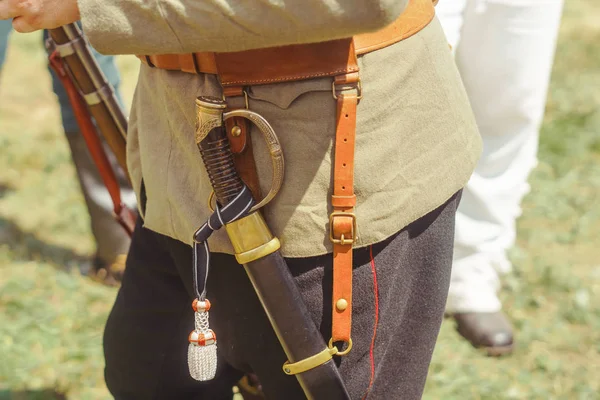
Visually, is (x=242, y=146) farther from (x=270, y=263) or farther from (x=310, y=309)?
(x=310, y=309)

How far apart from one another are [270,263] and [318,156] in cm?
18

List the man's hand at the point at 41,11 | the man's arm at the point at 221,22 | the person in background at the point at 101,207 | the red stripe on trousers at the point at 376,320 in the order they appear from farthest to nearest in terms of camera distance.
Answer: the person in background at the point at 101,207
the red stripe on trousers at the point at 376,320
the man's hand at the point at 41,11
the man's arm at the point at 221,22

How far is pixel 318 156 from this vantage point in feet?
3.74

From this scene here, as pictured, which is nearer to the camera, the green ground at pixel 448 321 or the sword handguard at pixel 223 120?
the sword handguard at pixel 223 120

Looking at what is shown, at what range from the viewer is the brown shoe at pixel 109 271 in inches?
119

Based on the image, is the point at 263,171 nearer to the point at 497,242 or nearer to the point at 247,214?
the point at 247,214

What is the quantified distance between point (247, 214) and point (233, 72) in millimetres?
213

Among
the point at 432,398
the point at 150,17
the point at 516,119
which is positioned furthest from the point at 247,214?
the point at 516,119

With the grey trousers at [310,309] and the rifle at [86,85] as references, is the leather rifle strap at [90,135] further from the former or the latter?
the grey trousers at [310,309]

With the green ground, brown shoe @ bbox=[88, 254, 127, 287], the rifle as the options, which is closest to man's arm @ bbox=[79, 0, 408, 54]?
the rifle

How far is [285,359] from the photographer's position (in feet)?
4.19

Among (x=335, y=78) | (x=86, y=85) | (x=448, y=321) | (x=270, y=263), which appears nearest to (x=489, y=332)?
(x=448, y=321)

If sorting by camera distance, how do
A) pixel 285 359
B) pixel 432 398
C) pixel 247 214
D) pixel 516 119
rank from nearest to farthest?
pixel 247 214
pixel 285 359
pixel 432 398
pixel 516 119

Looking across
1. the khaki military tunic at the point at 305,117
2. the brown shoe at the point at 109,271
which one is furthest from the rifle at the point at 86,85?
the brown shoe at the point at 109,271
